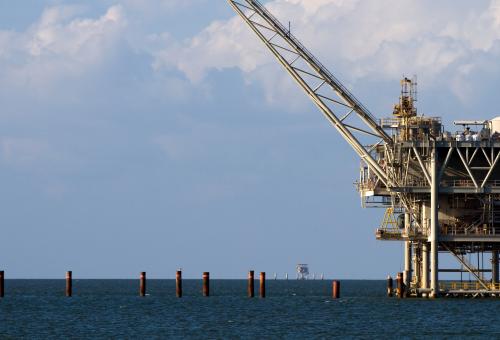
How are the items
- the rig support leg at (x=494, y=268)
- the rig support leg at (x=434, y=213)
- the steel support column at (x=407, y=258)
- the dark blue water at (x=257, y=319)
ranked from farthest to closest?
the rig support leg at (x=494, y=268) < the steel support column at (x=407, y=258) < the rig support leg at (x=434, y=213) < the dark blue water at (x=257, y=319)

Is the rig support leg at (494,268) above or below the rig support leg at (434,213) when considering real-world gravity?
below

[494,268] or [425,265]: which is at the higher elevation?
[425,265]

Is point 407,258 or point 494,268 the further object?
point 407,258

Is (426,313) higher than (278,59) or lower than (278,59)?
lower

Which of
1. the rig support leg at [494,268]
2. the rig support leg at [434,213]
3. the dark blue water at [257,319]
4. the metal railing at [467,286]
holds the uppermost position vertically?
the rig support leg at [434,213]

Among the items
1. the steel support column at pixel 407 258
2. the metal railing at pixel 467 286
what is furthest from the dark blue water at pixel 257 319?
the steel support column at pixel 407 258

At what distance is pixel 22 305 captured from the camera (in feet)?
338

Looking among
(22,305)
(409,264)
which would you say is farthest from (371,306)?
(22,305)

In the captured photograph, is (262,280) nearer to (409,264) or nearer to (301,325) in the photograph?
→ (409,264)

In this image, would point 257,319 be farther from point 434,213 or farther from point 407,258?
point 407,258

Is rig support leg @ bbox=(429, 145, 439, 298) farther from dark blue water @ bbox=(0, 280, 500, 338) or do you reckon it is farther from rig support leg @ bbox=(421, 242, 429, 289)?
dark blue water @ bbox=(0, 280, 500, 338)

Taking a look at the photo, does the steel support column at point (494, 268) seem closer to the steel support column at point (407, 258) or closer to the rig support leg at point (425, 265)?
the rig support leg at point (425, 265)

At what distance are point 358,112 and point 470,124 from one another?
24.7 feet

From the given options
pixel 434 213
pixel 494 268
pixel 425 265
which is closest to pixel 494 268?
pixel 494 268
